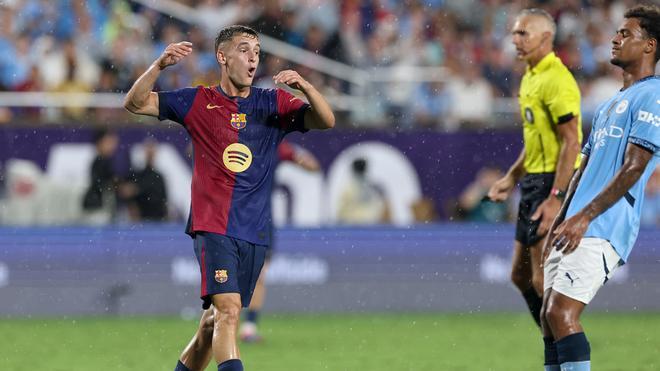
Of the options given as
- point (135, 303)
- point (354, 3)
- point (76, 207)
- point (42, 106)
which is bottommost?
point (135, 303)

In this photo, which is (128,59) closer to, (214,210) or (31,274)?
(31,274)

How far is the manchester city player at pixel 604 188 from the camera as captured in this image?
659 centimetres

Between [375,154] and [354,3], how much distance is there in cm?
397

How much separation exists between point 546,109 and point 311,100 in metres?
2.44

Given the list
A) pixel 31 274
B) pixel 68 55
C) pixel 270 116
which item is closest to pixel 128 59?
pixel 68 55

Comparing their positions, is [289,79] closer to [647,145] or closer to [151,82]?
[151,82]

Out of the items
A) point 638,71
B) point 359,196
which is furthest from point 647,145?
point 359,196

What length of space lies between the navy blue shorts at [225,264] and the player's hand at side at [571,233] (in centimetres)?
184

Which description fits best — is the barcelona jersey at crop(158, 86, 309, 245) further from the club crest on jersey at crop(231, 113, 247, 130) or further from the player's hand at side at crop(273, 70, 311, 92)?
the player's hand at side at crop(273, 70, 311, 92)

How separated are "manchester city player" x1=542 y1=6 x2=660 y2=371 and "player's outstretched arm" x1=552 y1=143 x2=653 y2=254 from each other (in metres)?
0.04

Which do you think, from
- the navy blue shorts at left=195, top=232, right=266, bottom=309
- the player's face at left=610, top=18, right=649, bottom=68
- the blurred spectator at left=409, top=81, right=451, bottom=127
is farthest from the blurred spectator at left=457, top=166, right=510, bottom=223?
the player's face at left=610, top=18, right=649, bottom=68

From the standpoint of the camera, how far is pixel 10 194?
14.5 m

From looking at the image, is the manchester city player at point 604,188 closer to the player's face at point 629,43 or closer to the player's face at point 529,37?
the player's face at point 629,43

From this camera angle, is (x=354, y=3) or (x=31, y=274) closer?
(x=31, y=274)
